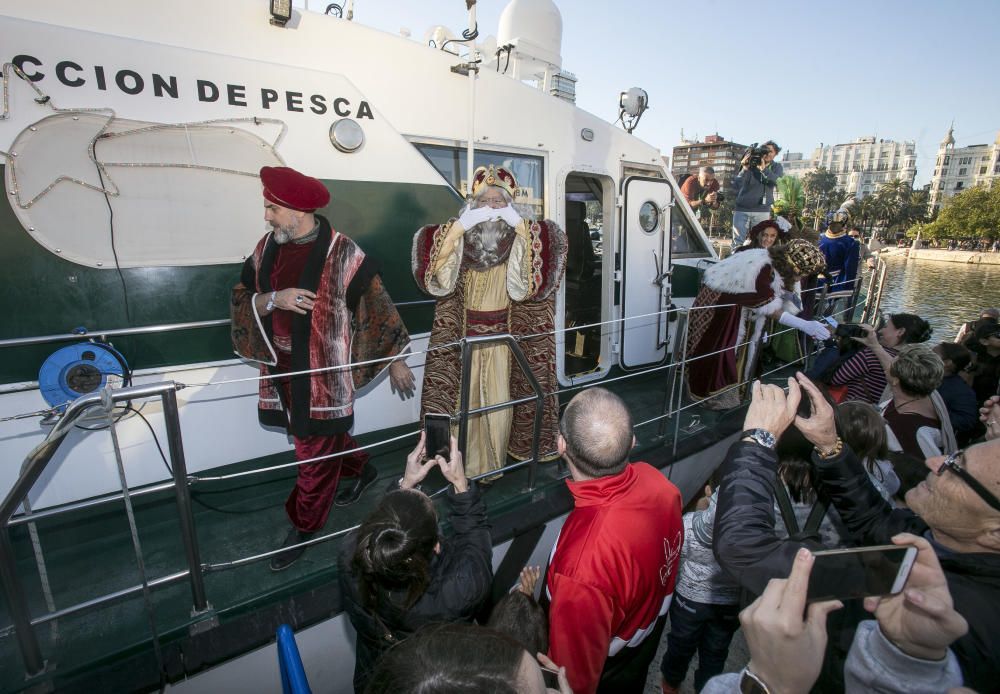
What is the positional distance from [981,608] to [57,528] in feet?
10.2

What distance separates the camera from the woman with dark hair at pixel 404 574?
48.4 inches

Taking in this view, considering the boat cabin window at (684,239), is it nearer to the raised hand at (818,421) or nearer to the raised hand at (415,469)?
the raised hand at (818,421)

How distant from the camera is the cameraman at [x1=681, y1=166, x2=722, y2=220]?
5.64m

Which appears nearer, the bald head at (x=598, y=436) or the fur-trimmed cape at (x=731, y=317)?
the bald head at (x=598, y=436)

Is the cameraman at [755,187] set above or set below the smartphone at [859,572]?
above

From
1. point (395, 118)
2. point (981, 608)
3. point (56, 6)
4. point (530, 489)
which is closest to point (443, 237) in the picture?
point (395, 118)

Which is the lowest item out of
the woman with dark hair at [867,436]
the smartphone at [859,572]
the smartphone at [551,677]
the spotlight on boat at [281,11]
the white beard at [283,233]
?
the smartphone at [551,677]

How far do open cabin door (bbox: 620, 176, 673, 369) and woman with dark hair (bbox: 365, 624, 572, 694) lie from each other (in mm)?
3368

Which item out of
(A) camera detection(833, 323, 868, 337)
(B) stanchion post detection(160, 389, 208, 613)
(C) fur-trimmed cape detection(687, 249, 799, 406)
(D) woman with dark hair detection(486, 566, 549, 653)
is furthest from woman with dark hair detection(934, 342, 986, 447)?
(B) stanchion post detection(160, 389, 208, 613)

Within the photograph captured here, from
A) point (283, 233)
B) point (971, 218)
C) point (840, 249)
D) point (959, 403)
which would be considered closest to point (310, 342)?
point (283, 233)

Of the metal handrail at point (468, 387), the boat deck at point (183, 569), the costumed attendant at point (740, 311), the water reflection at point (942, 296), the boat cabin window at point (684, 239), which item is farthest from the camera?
the water reflection at point (942, 296)

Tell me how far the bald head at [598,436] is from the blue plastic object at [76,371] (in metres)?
1.90

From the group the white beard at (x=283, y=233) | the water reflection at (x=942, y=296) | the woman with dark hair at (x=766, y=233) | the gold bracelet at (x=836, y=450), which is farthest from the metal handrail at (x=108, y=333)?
the water reflection at (x=942, y=296)

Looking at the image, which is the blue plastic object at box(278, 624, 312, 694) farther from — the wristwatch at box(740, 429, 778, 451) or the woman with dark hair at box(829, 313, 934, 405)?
the woman with dark hair at box(829, 313, 934, 405)
